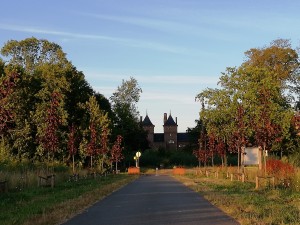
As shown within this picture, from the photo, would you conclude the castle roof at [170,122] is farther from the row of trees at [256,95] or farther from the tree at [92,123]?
the tree at [92,123]

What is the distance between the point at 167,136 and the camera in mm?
152625

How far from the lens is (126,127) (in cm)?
9269

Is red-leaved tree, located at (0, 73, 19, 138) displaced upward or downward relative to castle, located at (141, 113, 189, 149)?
downward

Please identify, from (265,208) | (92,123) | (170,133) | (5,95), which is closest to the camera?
(265,208)

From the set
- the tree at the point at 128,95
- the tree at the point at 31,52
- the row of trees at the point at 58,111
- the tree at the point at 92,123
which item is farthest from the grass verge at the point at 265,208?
the tree at the point at 128,95

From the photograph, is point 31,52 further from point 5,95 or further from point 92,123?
point 5,95

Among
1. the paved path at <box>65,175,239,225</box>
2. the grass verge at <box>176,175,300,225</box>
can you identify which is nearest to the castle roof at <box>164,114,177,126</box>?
the grass verge at <box>176,175,300,225</box>

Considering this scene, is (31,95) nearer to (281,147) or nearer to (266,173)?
(281,147)

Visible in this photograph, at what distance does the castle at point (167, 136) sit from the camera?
152125 millimetres

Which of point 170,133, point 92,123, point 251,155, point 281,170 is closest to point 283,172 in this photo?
point 281,170

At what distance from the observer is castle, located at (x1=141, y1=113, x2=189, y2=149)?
499ft

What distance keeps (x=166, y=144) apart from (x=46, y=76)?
93.4 m

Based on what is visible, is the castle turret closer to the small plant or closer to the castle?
the castle

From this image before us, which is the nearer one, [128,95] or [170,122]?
[128,95]
